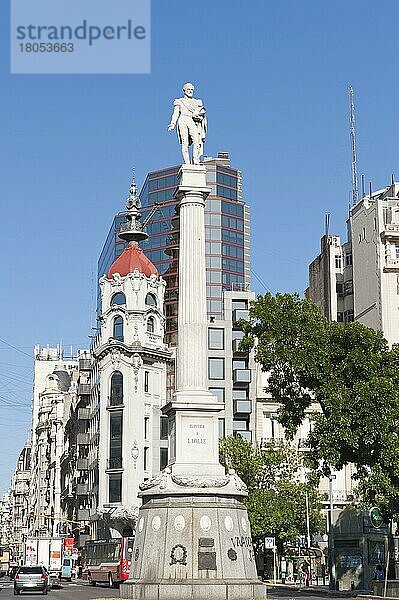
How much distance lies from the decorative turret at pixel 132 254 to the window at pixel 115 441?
12786 mm

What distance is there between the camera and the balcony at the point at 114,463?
85.9m

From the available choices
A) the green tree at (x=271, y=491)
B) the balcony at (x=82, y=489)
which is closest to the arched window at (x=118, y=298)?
the balcony at (x=82, y=489)

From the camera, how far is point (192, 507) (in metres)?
32.0

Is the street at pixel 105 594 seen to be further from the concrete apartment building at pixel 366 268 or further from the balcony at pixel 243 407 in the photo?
the concrete apartment building at pixel 366 268

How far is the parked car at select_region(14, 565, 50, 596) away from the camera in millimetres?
53875

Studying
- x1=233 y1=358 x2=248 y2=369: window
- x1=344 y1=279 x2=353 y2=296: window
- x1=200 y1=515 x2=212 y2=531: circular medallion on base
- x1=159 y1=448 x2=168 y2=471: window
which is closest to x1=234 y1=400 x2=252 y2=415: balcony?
x1=233 y1=358 x2=248 y2=369: window

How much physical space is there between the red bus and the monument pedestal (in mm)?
24672

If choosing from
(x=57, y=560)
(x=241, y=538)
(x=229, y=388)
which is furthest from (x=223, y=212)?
(x=241, y=538)

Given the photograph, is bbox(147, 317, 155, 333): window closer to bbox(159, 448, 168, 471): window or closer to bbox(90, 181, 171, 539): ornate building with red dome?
bbox(90, 181, 171, 539): ornate building with red dome

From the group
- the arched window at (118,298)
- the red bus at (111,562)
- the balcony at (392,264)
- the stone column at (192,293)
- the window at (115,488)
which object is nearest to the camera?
the stone column at (192,293)

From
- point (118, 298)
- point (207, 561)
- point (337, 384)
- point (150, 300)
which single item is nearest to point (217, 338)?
point (150, 300)

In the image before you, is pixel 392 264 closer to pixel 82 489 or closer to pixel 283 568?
pixel 283 568

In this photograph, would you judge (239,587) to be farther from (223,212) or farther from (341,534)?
(223,212)

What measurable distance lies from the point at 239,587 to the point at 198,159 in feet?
49.7
